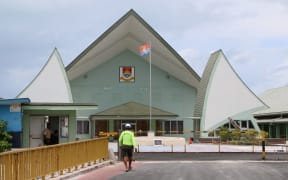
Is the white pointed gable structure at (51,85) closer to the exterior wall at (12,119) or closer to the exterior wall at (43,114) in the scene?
the exterior wall at (43,114)

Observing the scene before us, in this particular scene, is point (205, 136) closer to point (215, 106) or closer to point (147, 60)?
point (215, 106)

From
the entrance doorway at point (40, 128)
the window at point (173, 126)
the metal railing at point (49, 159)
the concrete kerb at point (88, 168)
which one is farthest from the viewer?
the window at point (173, 126)

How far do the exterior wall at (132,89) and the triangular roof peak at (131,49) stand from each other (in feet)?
2.80

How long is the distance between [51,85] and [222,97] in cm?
1792

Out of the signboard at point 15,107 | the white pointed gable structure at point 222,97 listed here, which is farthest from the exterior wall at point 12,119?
the white pointed gable structure at point 222,97

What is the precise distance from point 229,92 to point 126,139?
4146cm

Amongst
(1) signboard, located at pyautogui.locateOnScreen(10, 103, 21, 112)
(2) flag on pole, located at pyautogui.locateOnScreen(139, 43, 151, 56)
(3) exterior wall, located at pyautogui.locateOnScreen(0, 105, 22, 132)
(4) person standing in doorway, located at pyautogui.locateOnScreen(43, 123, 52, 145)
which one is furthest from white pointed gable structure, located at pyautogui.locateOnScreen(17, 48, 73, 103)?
(1) signboard, located at pyautogui.locateOnScreen(10, 103, 21, 112)

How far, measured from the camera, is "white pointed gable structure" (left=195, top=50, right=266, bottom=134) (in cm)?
5959

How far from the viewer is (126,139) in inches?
787

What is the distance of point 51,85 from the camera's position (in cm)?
5788

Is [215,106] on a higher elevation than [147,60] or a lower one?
lower

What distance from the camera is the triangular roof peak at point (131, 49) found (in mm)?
56812

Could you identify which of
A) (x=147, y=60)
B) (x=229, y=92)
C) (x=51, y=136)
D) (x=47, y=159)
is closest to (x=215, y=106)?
(x=229, y=92)

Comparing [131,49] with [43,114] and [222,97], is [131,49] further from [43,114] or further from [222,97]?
[43,114]
